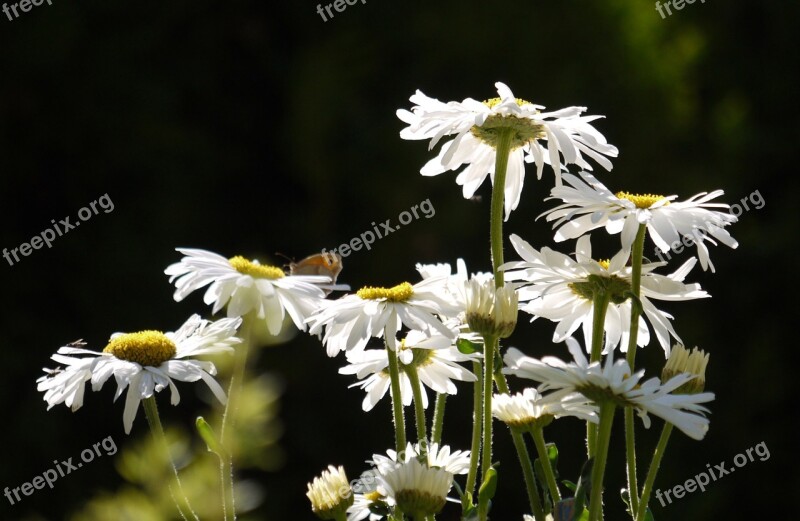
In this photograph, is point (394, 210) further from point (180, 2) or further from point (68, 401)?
point (68, 401)

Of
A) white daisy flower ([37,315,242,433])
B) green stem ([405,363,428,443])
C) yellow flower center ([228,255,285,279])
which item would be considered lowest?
green stem ([405,363,428,443])

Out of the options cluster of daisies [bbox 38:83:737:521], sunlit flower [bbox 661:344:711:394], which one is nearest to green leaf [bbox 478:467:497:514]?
cluster of daisies [bbox 38:83:737:521]

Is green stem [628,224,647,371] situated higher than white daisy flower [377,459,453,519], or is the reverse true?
green stem [628,224,647,371]

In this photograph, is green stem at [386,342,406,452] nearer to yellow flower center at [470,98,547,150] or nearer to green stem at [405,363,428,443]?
green stem at [405,363,428,443]

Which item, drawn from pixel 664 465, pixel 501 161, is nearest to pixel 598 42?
pixel 664 465

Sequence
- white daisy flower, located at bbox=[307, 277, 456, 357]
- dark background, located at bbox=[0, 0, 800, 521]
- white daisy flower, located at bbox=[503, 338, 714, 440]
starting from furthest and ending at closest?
dark background, located at bbox=[0, 0, 800, 521], white daisy flower, located at bbox=[307, 277, 456, 357], white daisy flower, located at bbox=[503, 338, 714, 440]

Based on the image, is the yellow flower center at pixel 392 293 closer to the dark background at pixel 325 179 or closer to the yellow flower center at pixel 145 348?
the yellow flower center at pixel 145 348

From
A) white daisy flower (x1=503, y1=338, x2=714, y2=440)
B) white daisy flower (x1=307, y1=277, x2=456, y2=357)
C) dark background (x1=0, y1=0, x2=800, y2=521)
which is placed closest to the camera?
white daisy flower (x1=503, y1=338, x2=714, y2=440)

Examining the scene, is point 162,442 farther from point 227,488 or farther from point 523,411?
point 523,411
